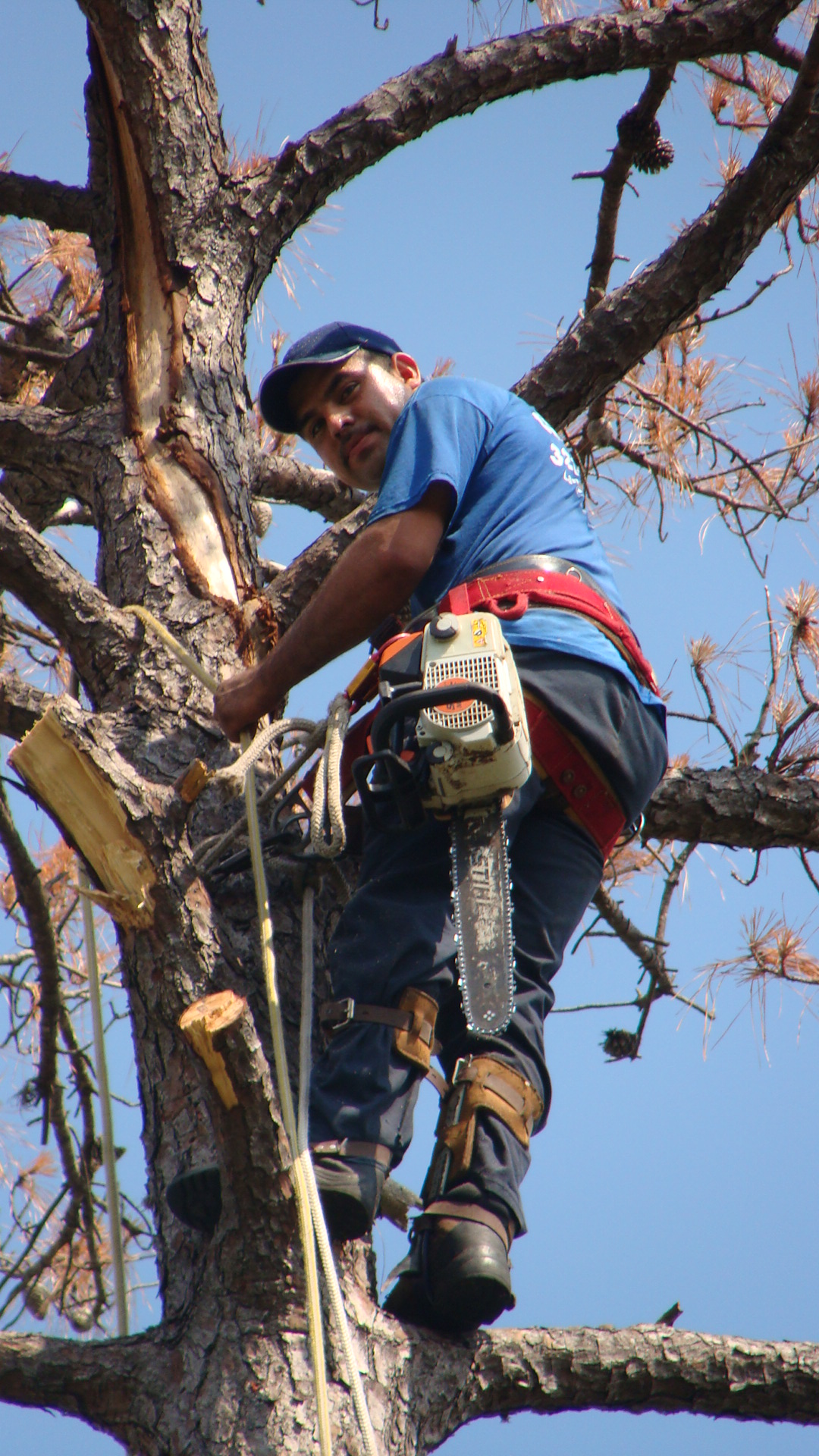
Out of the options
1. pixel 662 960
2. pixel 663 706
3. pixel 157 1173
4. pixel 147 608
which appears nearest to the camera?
pixel 157 1173

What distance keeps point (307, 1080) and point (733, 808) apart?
136 centimetres

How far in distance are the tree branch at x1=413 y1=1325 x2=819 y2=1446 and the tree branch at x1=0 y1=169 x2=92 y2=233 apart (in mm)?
2557

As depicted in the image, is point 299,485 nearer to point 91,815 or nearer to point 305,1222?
point 91,815

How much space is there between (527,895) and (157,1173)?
0.68 meters

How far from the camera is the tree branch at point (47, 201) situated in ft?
10.1

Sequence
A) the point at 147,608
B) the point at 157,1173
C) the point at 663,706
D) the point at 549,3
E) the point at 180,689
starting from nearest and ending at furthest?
the point at 157,1173, the point at 663,706, the point at 180,689, the point at 147,608, the point at 549,3

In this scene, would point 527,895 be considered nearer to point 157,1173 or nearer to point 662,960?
point 157,1173

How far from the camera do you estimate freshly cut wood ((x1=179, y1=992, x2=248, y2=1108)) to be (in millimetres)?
1440

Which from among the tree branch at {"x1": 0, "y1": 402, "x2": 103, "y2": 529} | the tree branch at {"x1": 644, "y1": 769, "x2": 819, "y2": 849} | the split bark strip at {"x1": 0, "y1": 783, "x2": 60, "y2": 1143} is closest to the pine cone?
the tree branch at {"x1": 644, "y1": 769, "x2": 819, "y2": 849}

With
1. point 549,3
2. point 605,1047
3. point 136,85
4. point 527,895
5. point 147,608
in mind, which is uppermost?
point 549,3

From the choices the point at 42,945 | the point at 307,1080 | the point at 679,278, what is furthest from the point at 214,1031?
the point at 679,278

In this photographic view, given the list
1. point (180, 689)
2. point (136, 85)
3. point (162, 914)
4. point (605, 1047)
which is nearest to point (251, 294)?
point (136, 85)

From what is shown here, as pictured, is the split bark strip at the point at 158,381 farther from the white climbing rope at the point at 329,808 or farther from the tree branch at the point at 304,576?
the white climbing rope at the point at 329,808

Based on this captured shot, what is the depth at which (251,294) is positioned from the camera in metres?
2.98
